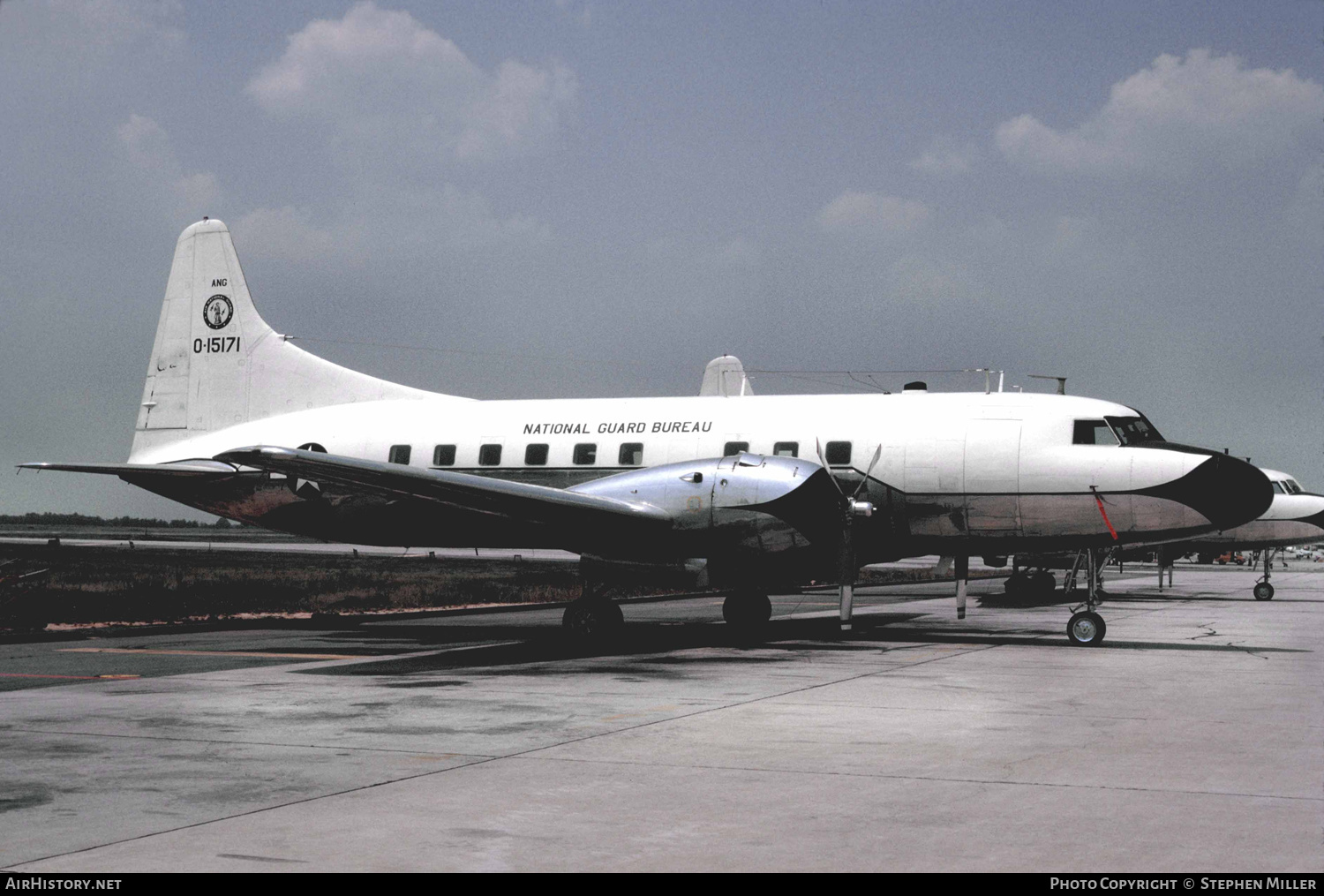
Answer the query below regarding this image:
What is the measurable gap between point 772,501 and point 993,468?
12.5ft

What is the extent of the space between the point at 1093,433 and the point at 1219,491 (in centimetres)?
195

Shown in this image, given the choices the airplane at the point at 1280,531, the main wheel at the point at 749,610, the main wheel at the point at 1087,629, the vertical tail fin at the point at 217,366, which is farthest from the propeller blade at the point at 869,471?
the airplane at the point at 1280,531

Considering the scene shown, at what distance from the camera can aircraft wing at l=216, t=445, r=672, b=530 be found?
16.1 metres

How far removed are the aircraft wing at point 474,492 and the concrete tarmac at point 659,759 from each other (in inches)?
75.4

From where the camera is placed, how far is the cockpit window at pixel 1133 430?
1883cm

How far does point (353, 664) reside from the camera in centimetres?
1540

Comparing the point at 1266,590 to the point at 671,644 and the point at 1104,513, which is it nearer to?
the point at 1104,513

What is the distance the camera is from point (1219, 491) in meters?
17.9

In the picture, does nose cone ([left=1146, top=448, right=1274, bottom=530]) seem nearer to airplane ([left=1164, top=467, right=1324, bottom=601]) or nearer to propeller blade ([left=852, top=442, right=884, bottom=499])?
propeller blade ([left=852, top=442, right=884, bottom=499])

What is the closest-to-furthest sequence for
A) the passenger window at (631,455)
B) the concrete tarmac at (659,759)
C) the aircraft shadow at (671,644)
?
the concrete tarmac at (659,759)
the aircraft shadow at (671,644)
the passenger window at (631,455)

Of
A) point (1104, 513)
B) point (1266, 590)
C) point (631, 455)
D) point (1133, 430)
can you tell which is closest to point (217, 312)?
point (631, 455)

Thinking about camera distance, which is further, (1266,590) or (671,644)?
(1266,590)

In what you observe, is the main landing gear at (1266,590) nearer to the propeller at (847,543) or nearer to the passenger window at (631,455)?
the propeller at (847,543)

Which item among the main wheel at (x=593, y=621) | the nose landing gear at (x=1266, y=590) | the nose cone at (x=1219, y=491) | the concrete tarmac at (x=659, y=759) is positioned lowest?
the concrete tarmac at (x=659, y=759)
